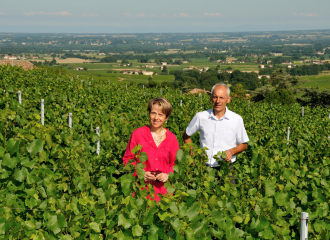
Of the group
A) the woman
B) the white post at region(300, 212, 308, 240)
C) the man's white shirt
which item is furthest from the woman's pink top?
the white post at region(300, 212, 308, 240)

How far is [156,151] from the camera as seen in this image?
275 centimetres

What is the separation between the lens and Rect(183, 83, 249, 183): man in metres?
3.28

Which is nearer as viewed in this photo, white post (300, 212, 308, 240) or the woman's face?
white post (300, 212, 308, 240)

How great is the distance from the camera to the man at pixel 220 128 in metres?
3.28

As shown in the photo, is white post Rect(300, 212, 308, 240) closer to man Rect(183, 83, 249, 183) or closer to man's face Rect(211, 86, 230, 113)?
man Rect(183, 83, 249, 183)

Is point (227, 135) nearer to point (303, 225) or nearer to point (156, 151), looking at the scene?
point (156, 151)

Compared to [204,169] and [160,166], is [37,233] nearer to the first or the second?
[160,166]

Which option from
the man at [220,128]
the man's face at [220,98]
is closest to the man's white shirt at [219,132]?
the man at [220,128]

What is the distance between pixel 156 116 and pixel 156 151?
0.29m

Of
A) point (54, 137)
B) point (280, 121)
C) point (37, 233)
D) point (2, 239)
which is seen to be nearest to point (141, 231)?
point (37, 233)

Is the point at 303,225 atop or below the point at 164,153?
below

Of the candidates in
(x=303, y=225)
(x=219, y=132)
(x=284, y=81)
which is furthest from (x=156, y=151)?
(x=284, y=81)

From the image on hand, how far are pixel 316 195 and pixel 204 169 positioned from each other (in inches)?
36.4

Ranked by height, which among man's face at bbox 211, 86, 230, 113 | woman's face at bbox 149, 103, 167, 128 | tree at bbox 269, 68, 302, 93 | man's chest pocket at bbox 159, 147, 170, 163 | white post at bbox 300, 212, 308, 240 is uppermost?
man's face at bbox 211, 86, 230, 113
